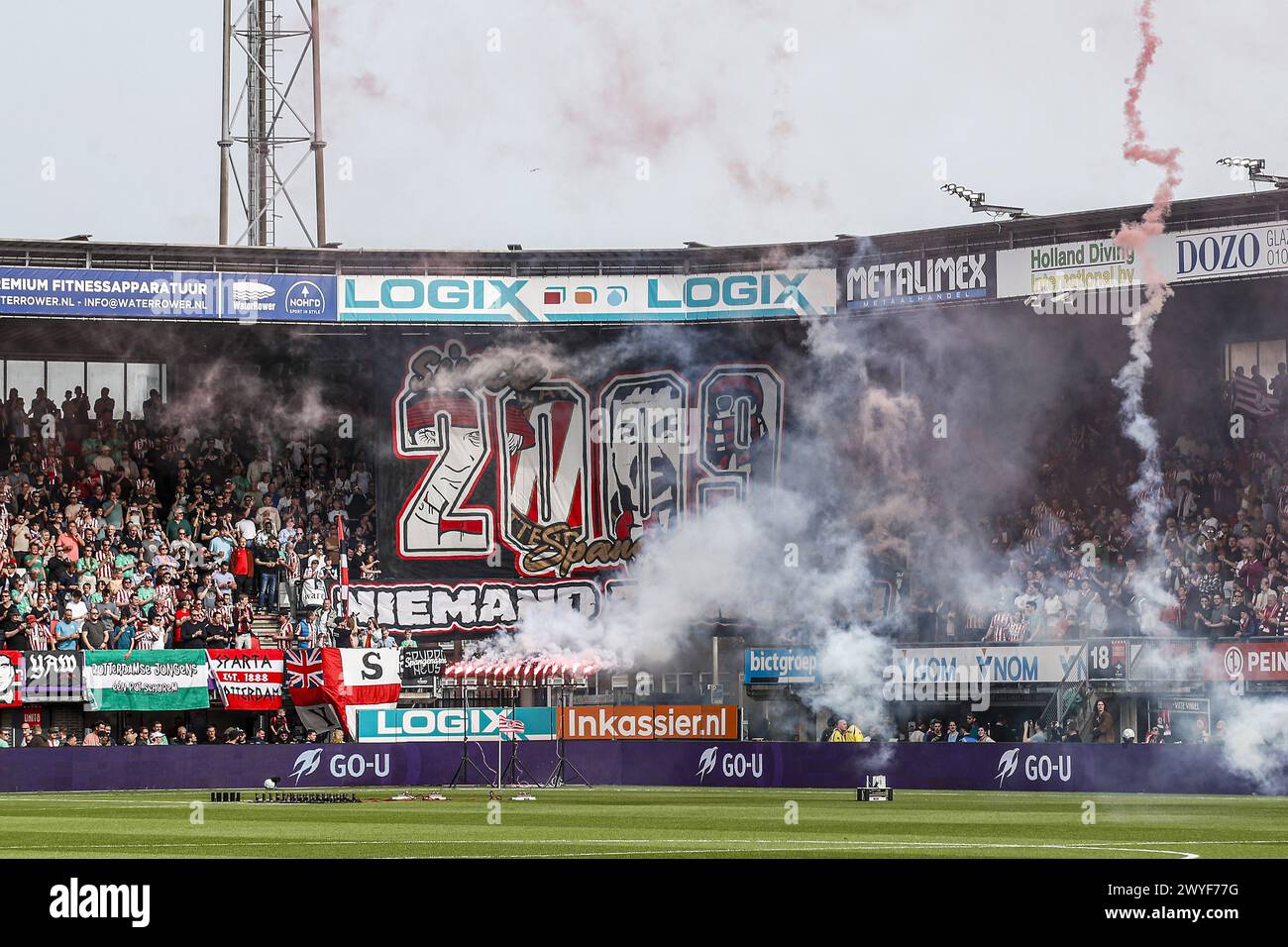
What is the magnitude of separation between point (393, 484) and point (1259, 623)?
2462 cm

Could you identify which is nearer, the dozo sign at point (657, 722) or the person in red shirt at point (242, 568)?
the dozo sign at point (657, 722)

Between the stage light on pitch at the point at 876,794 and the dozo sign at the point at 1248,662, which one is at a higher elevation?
the dozo sign at the point at 1248,662

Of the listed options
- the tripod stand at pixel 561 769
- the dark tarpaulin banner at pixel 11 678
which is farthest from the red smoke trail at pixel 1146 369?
the dark tarpaulin banner at pixel 11 678

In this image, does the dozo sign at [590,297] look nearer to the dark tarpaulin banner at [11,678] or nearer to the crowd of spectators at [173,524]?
the crowd of spectators at [173,524]

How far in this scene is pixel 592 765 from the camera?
4244 centimetres

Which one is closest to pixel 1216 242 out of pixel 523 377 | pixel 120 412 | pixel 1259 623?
pixel 1259 623

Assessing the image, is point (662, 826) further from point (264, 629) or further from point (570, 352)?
point (570, 352)

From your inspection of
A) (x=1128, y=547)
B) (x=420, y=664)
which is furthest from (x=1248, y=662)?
(x=420, y=664)

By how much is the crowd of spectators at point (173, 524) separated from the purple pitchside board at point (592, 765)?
504 cm

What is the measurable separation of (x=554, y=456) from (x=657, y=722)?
1110cm

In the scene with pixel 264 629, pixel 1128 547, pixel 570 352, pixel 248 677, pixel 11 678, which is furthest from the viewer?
pixel 570 352
